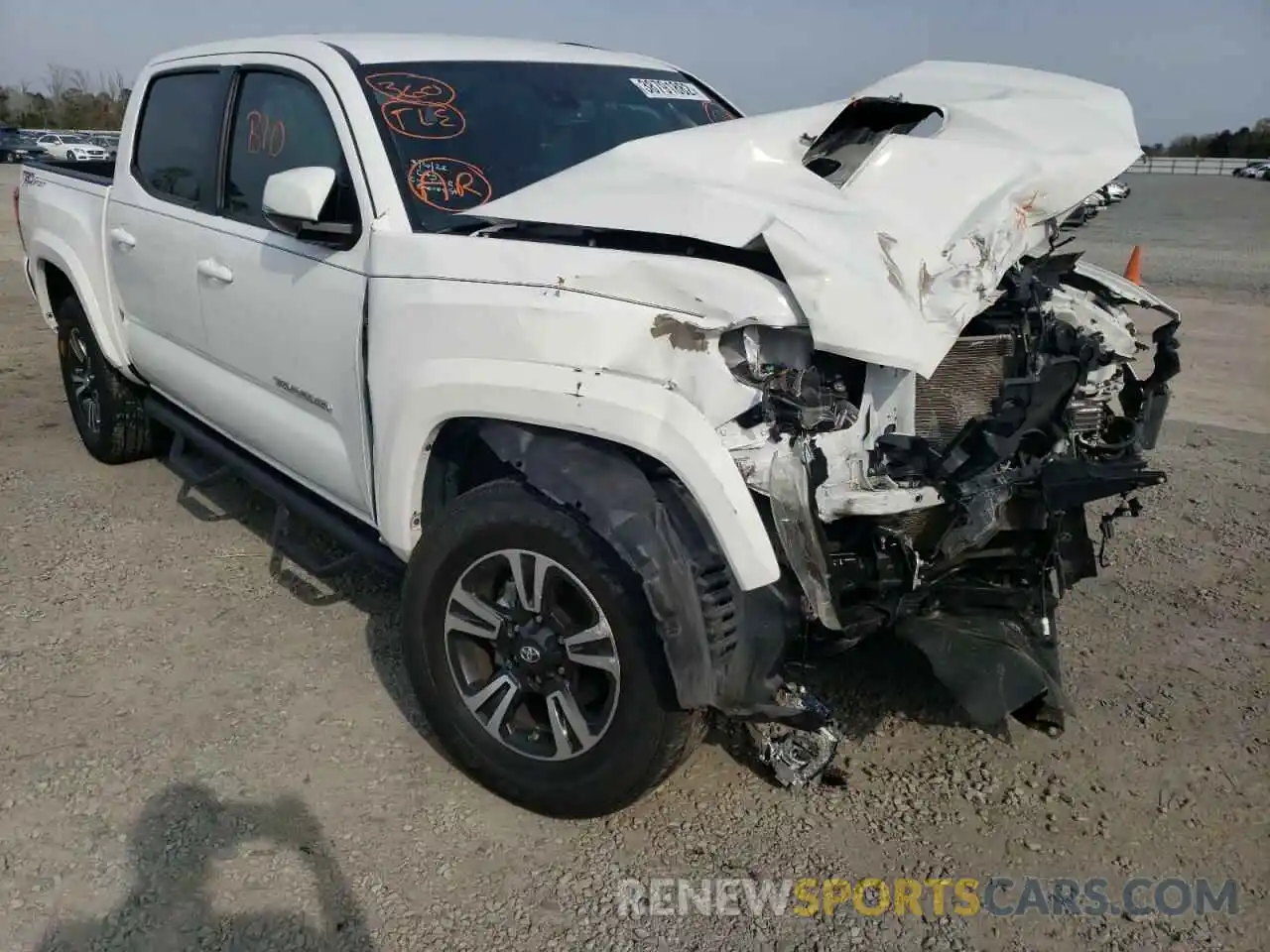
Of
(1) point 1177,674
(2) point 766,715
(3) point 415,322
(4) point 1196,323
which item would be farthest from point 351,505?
(4) point 1196,323

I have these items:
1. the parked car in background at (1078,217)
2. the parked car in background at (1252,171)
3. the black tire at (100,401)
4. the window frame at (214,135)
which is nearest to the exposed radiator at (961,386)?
the parked car in background at (1078,217)

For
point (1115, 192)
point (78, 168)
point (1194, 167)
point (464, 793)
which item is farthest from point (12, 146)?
point (1194, 167)

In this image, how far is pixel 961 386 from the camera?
2.75 metres

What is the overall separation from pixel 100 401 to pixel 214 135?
6.36 feet

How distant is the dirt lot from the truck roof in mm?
1972

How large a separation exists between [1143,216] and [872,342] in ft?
79.4

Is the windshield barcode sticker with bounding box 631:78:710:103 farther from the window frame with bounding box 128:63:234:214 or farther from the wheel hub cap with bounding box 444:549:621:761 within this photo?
the wheel hub cap with bounding box 444:549:621:761

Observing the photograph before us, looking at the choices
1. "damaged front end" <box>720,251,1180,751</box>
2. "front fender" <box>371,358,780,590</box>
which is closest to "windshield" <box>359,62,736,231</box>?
"front fender" <box>371,358,780,590</box>

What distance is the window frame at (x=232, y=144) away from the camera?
3070 millimetres

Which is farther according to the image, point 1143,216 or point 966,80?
point 1143,216

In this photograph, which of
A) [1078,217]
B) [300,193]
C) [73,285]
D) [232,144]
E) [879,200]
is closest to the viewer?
[879,200]

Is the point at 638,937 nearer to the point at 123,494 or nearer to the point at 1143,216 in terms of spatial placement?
the point at 123,494

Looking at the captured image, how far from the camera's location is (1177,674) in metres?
3.51

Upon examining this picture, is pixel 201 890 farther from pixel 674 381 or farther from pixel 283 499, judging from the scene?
pixel 674 381
